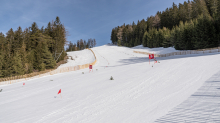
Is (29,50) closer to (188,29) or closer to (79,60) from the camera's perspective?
(79,60)

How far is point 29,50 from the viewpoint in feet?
116

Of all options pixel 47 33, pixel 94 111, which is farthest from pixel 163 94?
pixel 47 33

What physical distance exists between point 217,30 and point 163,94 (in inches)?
1860

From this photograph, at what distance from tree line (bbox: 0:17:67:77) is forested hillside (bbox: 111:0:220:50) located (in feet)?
158

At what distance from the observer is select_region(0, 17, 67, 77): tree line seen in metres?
28.2

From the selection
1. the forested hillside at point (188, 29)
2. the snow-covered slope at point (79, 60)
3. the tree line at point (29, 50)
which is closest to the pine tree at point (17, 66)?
the tree line at point (29, 50)

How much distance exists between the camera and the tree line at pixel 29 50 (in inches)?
1109

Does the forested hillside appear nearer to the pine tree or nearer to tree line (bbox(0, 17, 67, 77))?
tree line (bbox(0, 17, 67, 77))

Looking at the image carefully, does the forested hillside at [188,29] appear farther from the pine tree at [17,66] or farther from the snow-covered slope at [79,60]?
the pine tree at [17,66]

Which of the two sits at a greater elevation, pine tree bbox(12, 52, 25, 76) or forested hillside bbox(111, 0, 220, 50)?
forested hillside bbox(111, 0, 220, 50)

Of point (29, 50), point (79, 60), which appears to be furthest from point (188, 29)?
point (29, 50)

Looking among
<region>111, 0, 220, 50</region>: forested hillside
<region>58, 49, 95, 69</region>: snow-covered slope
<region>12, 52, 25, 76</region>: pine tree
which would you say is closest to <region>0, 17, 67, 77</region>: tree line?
<region>12, 52, 25, 76</region>: pine tree

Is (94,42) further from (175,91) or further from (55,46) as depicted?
(175,91)

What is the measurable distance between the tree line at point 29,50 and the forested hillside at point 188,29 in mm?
48118
